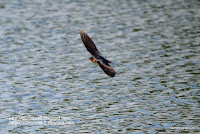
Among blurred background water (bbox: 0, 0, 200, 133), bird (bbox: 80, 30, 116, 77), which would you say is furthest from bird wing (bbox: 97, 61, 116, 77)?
blurred background water (bbox: 0, 0, 200, 133)

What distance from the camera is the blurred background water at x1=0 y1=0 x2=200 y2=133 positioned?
15086 millimetres

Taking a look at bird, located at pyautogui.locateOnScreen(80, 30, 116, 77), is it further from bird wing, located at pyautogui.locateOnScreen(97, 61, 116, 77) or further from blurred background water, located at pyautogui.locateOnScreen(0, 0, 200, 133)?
blurred background water, located at pyautogui.locateOnScreen(0, 0, 200, 133)

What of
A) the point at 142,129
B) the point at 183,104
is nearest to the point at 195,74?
the point at 183,104

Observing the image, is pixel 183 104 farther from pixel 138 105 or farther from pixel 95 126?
pixel 95 126

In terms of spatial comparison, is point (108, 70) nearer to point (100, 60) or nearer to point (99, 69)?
point (100, 60)

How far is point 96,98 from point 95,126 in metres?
2.55

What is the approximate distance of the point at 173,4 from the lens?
1296 inches

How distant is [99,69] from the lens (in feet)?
66.6

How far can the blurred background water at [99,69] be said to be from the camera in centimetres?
1509

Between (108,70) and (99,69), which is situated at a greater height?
(108,70)

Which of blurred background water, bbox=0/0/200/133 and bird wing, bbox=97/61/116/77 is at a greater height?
bird wing, bbox=97/61/116/77

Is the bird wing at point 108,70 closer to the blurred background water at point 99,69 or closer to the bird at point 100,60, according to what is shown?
the bird at point 100,60

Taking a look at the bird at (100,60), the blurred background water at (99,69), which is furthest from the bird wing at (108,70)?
the blurred background water at (99,69)

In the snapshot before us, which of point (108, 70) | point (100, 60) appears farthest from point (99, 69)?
point (108, 70)
